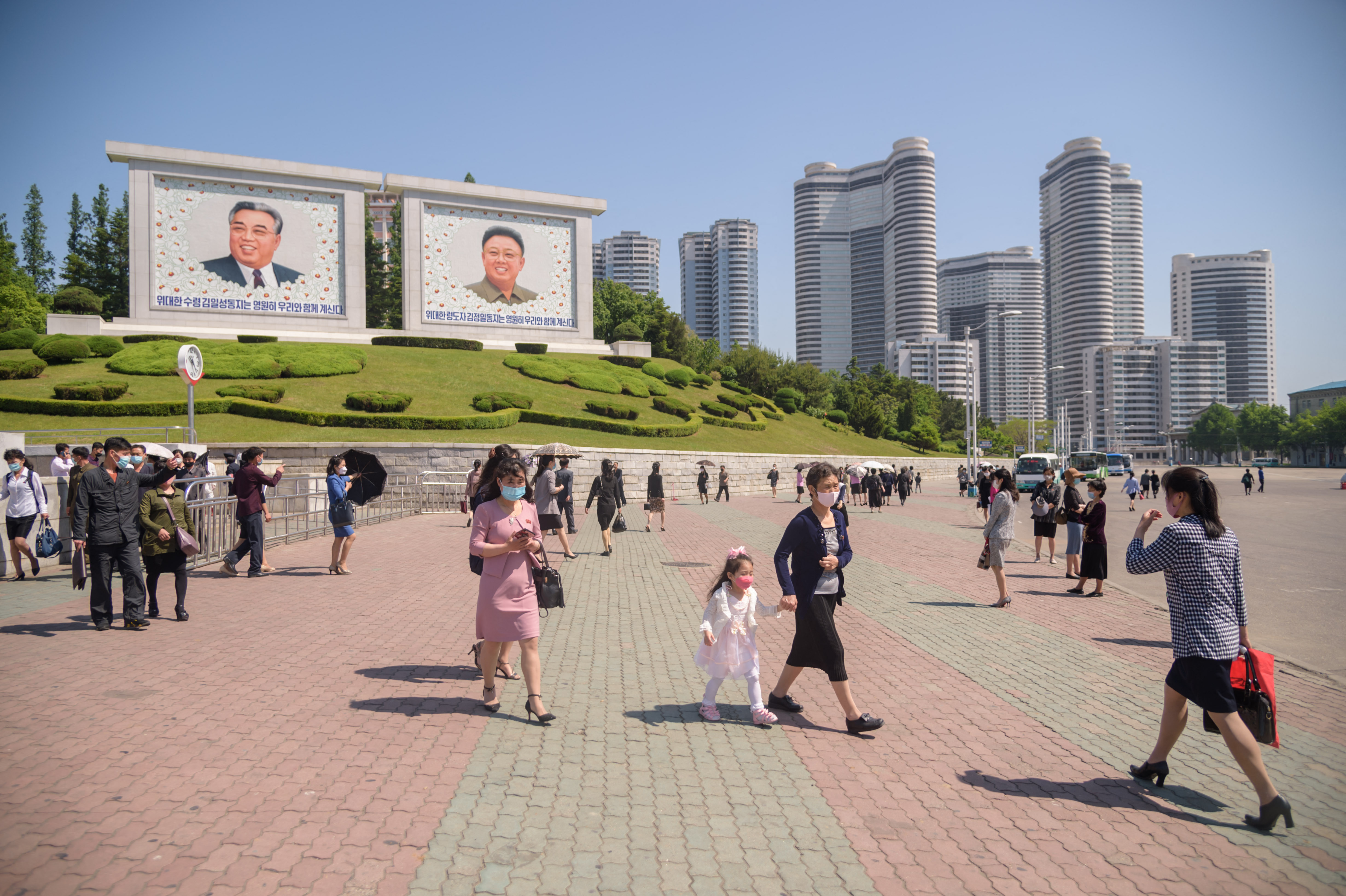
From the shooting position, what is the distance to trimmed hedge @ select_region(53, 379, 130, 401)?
2823 cm

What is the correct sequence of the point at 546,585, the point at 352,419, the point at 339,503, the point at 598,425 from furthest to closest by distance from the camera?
the point at 598,425 < the point at 352,419 < the point at 339,503 < the point at 546,585

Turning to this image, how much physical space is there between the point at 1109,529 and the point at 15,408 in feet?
122

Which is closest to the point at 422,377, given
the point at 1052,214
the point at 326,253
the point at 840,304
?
the point at 326,253

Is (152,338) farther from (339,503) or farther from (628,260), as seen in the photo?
(628,260)

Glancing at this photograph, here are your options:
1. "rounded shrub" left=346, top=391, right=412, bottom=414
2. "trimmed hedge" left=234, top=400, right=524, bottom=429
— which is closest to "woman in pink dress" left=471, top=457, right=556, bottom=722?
"trimmed hedge" left=234, top=400, right=524, bottom=429

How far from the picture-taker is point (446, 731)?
5129 mm

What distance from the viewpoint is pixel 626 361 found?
5053 centimetres

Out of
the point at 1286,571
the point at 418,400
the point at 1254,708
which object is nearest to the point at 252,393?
A: the point at 418,400

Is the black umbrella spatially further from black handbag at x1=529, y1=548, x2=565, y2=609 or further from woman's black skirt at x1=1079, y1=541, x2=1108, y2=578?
woman's black skirt at x1=1079, y1=541, x2=1108, y2=578

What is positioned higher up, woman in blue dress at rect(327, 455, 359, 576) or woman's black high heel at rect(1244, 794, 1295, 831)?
woman in blue dress at rect(327, 455, 359, 576)

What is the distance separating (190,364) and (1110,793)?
17.9 metres

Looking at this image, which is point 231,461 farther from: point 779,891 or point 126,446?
point 779,891

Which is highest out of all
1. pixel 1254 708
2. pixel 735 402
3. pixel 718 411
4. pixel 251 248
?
pixel 251 248

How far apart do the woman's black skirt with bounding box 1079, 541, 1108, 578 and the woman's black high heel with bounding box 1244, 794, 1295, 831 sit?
7.41m
